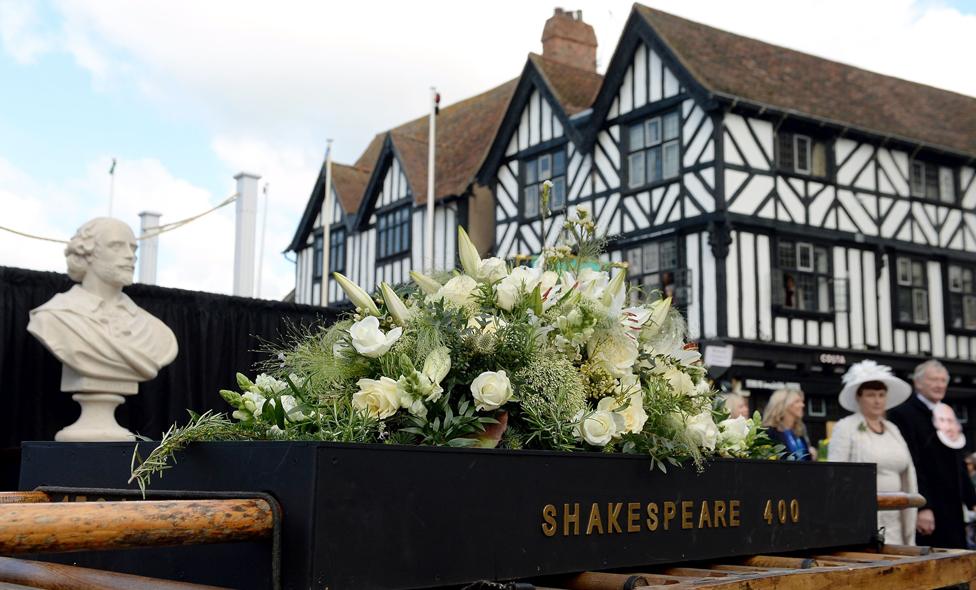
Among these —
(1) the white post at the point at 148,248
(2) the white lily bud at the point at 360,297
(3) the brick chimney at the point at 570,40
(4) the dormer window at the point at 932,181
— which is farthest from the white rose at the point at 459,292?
(3) the brick chimney at the point at 570,40

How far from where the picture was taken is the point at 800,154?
58.0ft

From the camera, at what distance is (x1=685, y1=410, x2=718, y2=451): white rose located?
201 cm

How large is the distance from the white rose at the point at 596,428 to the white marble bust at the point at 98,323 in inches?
228

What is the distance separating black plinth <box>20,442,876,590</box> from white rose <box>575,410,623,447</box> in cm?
6

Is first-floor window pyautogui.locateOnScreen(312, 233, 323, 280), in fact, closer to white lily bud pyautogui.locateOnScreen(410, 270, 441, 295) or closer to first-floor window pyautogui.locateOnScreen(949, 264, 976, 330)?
first-floor window pyautogui.locateOnScreen(949, 264, 976, 330)

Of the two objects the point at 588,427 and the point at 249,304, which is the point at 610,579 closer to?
the point at 588,427

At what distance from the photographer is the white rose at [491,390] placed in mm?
1755

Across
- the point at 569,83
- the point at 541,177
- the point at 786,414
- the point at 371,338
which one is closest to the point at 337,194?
the point at 541,177

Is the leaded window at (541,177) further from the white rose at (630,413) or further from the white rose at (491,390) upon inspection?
the white rose at (491,390)

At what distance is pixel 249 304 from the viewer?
995cm

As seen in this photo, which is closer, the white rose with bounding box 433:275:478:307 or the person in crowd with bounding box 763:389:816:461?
the white rose with bounding box 433:275:478:307

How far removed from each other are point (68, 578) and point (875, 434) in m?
5.01

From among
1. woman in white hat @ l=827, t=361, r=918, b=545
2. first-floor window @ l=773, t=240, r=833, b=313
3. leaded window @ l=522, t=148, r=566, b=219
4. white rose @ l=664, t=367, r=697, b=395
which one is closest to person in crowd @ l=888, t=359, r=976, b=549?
woman in white hat @ l=827, t=361, r=918, b=545

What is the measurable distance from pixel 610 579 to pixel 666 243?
53.1 ft
